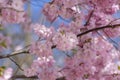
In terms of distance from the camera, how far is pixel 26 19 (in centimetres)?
324

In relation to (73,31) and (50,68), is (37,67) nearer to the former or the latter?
(50,68)

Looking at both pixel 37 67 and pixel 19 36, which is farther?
pixel 19 36

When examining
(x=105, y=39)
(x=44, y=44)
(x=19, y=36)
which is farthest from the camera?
(x=19, y=36)

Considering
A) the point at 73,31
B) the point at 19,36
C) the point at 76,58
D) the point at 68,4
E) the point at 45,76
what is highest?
the point at 68,4

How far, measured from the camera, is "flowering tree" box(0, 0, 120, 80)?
2.91 meters

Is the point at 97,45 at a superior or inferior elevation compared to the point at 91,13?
inferior

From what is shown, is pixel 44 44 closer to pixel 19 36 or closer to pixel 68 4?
pixel 68 4

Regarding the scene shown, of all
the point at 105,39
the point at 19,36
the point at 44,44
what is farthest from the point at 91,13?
the point at 19,36

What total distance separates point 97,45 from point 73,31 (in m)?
0.22

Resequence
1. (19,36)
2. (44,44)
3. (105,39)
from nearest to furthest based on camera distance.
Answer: (44,44) → (105,39) → (19,36)

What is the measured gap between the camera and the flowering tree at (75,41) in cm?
291

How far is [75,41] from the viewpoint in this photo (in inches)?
110

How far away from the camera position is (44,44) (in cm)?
292

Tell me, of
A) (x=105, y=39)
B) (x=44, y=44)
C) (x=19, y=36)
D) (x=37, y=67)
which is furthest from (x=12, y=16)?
(x=19, y=36)
